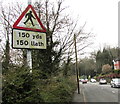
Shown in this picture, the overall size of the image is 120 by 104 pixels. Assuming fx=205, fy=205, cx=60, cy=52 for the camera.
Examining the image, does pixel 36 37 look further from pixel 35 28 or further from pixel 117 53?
pixel 117 53

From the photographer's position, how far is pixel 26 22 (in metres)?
5.45

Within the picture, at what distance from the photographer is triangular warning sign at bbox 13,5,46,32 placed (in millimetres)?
5360

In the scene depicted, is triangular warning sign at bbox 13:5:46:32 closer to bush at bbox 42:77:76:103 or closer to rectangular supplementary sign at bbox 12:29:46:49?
rectangular supplementary sign at bbox 12:29:46:49

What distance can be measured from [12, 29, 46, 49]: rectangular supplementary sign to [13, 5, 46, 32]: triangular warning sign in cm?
12

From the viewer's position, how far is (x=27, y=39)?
221 inches

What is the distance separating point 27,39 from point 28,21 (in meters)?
0.50

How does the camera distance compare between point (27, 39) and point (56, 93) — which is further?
point (56, 93)

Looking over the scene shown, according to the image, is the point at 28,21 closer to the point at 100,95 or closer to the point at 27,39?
the point at 27,39

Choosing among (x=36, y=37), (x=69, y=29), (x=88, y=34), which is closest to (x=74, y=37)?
(x=69, y=29)

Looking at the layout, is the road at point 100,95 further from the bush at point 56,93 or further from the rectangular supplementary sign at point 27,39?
the rectangular supplementary sign at point 27,39

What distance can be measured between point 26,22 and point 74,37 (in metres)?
16.9

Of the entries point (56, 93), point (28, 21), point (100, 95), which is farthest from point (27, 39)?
point (100, 95)

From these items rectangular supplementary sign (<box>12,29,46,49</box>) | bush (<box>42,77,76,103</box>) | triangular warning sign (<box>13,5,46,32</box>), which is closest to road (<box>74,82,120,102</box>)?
bush (<box>42,77,76,103</box>)

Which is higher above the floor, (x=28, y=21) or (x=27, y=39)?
(x=28, y=21)
